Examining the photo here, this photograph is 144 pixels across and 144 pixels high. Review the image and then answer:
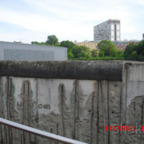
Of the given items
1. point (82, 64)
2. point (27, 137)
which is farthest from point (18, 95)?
point (82, 64)

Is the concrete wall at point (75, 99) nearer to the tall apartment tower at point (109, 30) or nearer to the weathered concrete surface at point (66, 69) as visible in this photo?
the weathered concrete surface at point (66, 69)

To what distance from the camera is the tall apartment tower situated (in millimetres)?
133500

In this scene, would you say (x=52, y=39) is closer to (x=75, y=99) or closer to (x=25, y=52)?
(x=25, y=52)

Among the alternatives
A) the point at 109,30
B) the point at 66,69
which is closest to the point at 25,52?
the point at 66,69

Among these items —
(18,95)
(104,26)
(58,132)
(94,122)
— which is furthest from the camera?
(104,26)

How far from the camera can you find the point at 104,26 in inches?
5502

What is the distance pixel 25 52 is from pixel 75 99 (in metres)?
14.1

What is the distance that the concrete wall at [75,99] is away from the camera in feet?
7.62

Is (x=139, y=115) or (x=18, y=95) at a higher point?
(x=18, y=95)

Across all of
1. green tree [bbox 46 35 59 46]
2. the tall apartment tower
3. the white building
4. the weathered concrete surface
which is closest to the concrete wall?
the weathered concrete surface

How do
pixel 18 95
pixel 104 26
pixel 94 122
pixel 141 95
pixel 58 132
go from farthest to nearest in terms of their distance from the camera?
pixel 104 26, pixel 18 95, pixel 58 132, pixel 94 122, pixel 141 95

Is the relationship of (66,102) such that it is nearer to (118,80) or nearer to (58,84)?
(58,84)

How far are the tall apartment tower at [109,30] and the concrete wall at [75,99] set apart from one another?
13875 centimetres

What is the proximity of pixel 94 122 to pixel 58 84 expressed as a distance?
2.80 feet
